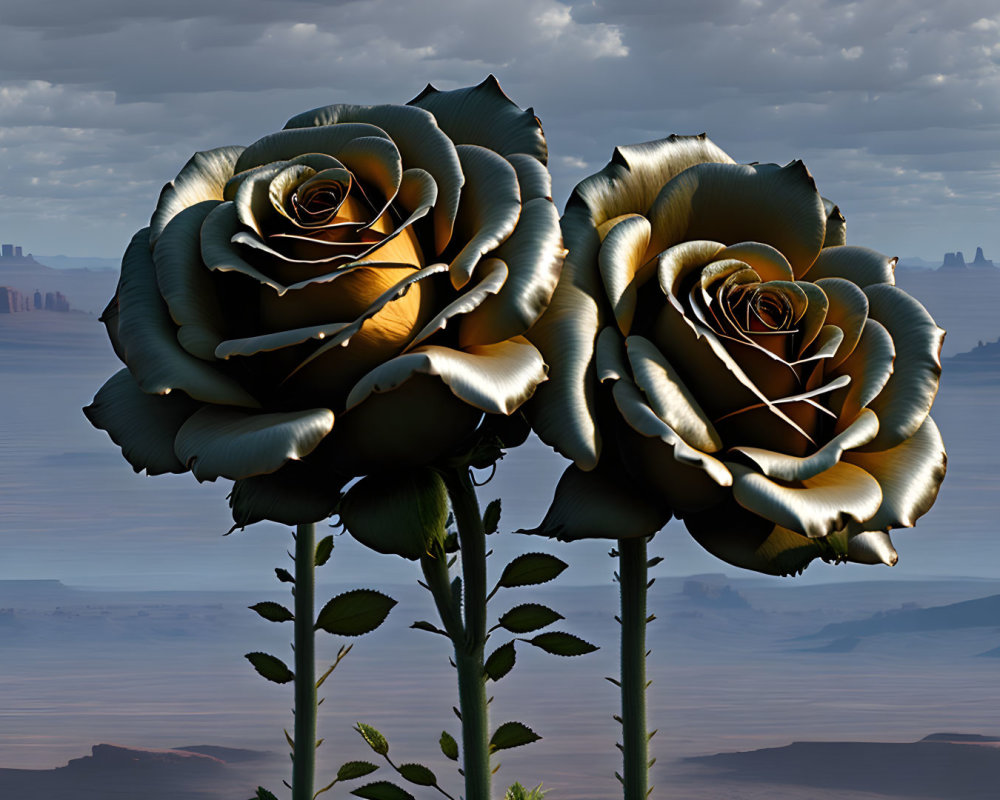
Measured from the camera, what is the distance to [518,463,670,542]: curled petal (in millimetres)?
1082

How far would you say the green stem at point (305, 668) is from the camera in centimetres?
151

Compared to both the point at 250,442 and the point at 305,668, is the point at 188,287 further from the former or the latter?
the point at 305,668

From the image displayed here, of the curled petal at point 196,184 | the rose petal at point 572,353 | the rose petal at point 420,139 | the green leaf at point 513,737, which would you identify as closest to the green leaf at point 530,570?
the green leaf at point 513,737

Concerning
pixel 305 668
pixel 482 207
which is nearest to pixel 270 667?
pixel 305 668

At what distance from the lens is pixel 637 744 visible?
1.26 metres

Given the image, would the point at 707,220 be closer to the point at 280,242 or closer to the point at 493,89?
the point at 493,89

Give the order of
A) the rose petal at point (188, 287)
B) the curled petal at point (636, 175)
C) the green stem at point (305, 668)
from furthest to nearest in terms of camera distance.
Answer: the green stem at point (305, 668) → the curled petal at point (636, 175) → the rose petal at point (188, 287)

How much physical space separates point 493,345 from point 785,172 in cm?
38

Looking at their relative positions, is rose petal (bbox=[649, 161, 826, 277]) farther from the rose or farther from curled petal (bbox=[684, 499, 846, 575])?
curled petal (bbox=[684, 499, 846, 575])

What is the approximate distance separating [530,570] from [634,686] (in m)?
0.16

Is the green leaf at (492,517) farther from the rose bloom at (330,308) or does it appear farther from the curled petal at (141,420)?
the curled petal at (141,420)

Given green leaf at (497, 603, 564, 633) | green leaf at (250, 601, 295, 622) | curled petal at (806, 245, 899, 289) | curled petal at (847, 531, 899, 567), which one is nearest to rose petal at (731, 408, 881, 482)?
curled petal at (847, 531, 899, 567)

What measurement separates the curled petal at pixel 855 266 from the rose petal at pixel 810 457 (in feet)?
0.69

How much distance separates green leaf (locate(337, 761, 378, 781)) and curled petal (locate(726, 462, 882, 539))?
722 millimetres
